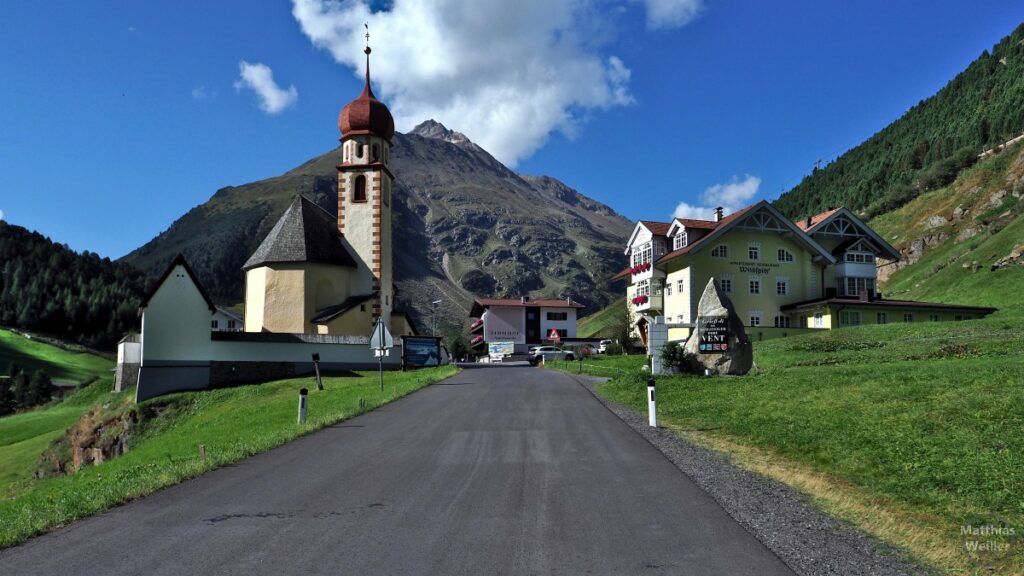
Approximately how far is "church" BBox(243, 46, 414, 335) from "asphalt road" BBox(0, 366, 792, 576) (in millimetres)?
32620

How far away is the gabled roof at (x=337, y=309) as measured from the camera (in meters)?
42.6

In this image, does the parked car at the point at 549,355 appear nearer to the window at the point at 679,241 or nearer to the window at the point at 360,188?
the window at the point at 679,241

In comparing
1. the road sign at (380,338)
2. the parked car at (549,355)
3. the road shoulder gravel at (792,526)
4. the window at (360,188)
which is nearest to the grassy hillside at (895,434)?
the road shoulder gravel at (792,526)

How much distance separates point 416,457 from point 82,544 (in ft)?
17.7

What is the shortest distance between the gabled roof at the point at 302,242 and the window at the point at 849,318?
35.8 metres

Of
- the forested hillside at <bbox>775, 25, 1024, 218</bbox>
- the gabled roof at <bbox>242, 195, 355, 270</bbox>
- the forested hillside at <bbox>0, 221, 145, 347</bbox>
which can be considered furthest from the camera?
the forested hillside at <bbox>0, 221, 145, 347</bbox>

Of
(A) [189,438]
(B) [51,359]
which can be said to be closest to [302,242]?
(A) [189,438]

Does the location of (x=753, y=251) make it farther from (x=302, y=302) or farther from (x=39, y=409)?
(x=39, y=409)

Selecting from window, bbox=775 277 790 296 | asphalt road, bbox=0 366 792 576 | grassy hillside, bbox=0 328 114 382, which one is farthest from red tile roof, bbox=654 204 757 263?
grassy hillside, bbox=0 328 114 382

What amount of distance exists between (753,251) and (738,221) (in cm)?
317

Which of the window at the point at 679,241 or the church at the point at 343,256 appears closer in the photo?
the church at the point at 343,256

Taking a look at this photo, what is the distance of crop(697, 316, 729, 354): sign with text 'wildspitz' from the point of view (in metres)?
24.7

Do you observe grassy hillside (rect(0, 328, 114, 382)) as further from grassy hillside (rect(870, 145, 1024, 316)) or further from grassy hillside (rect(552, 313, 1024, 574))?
grassy hillside (rect(870, 145, 1024, 316))

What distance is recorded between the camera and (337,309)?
4400 cm
